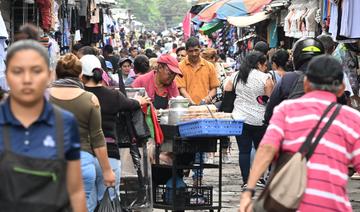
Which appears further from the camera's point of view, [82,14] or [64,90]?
[82,14]

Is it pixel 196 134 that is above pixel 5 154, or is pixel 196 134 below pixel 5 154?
below

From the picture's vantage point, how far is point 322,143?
551 cm

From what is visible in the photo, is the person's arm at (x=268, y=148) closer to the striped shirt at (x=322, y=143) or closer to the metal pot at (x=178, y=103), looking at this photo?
the striped shirt at (x=322, y=143)

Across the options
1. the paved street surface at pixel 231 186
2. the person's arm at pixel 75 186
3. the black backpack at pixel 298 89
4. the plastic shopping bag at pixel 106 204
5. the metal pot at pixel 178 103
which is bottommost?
the paved street surface at pixel 231 186

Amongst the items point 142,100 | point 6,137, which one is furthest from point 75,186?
point 142,100

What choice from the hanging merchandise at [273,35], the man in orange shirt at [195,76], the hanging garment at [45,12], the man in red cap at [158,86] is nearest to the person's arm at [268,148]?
the man in red cap at [158,86]

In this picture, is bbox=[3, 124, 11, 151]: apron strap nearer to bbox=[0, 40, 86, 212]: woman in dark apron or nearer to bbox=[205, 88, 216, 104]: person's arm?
bbox=[0, 40, 86, 212]: woman in dark apron

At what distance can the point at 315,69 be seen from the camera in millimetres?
5684

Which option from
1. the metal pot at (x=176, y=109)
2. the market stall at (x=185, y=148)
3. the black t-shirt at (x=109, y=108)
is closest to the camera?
the black t-shirt at (x=109, y=108)

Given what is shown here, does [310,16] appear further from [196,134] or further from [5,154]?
[5,154]

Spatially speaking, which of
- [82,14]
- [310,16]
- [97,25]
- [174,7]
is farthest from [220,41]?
[174,7]

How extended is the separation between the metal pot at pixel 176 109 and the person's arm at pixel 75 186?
4.60 meters

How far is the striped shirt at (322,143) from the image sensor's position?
216 inches

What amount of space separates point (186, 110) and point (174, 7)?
137467 millimetres
